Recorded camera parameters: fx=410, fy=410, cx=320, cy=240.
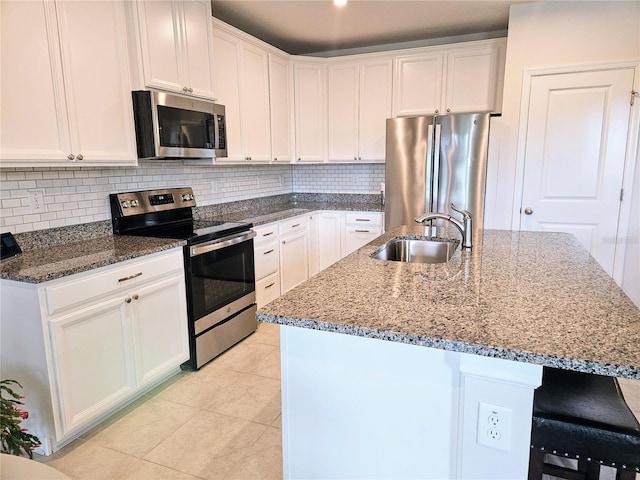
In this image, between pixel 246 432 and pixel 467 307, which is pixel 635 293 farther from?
pixel 246 432

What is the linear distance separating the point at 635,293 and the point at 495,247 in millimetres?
1995

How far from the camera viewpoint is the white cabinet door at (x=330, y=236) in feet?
13.9

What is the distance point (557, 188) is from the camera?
342 cm

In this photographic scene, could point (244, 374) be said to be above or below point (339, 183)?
below

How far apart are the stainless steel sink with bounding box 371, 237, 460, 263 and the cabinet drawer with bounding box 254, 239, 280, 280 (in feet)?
4.61

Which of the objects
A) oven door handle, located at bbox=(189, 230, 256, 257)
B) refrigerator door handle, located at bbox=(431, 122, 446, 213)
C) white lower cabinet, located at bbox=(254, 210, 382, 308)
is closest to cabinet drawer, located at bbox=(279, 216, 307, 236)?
white lower cabinet, located at bbox=(254, 210, 382, 308)

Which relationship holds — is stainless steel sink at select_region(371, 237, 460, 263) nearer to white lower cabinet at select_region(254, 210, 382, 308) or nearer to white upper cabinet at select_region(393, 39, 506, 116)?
white lower cabinet at select_region(254, 210, 382, 308)

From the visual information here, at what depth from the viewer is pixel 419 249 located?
2.32 meters

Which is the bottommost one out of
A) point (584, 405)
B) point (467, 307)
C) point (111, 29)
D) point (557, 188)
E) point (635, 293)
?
point (635, 293)

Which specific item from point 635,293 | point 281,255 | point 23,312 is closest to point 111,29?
point 23,312

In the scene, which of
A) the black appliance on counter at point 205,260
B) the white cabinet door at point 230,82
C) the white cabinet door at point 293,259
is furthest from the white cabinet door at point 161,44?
the white cabinet door at point 293,259

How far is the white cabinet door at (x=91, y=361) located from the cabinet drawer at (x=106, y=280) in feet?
0.22

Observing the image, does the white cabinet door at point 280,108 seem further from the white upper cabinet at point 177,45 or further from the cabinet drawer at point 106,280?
the cabinet drawer at point 106,280

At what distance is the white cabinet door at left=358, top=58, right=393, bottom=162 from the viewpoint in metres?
4.11
